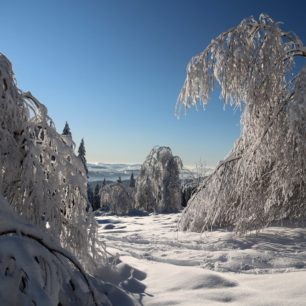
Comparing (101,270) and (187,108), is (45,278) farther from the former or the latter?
(187,108)

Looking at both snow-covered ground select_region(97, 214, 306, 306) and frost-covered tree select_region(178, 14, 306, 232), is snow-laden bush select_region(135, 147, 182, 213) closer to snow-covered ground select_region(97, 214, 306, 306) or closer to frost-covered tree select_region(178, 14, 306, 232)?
snow-covered ground select_region(97, 214, 306, 306)

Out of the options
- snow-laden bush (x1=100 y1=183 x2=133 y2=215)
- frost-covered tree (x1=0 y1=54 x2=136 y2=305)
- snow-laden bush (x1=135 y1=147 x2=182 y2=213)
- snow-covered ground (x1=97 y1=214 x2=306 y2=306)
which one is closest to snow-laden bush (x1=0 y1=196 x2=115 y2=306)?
frost-covered tree (x1=0 y1=54 x2=136 y2=305)

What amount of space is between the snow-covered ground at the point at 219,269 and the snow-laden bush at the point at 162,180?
1705 centimetres

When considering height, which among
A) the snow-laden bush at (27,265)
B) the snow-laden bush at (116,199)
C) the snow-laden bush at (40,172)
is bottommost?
the snow-laden bush at (116,199)

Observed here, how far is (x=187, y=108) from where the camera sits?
6023 mm

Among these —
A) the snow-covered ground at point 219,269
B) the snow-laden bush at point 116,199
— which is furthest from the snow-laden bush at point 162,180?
the snow-covered ground at point 219,269

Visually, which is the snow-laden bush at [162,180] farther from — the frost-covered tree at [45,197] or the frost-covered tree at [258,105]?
the frost-covered tree at [45,197]

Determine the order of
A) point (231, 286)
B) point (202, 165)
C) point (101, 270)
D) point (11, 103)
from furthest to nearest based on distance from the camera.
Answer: point (202, 165) < point (101, 270) < point (231, 286) < point (11, 103)

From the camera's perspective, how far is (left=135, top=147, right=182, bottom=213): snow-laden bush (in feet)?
79.0

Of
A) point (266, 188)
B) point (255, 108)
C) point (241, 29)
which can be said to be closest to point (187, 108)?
point (255, 108)

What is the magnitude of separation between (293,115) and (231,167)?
1875mm

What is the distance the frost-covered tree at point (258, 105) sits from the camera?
5.61 metres

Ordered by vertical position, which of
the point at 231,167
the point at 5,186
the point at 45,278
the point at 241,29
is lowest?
the point at 45,278

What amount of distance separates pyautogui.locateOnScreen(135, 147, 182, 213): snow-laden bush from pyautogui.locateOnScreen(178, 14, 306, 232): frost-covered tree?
17658 mm
